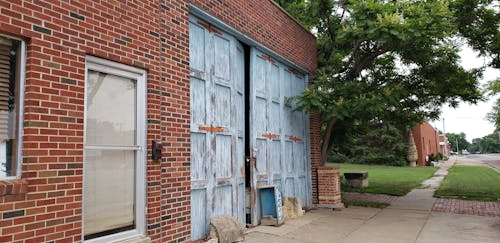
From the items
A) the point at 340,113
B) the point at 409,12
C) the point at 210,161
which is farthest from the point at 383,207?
the point at 210,161

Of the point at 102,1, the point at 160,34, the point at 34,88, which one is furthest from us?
the point at 160,34

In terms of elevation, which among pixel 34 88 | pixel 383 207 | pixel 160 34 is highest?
pixel 160 34

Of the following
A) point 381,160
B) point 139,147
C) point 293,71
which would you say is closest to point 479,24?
point 293,71

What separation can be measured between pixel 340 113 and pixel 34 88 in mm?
6991

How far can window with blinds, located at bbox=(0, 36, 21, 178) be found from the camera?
10.9ft

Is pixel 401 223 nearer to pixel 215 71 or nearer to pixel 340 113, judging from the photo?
pixel 340 113

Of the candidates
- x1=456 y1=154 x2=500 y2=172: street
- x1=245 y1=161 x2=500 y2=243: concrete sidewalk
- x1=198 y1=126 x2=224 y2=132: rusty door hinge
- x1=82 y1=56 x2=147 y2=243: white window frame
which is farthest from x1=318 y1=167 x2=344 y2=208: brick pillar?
x1=456 y1=154 x2=500 y2=172: street

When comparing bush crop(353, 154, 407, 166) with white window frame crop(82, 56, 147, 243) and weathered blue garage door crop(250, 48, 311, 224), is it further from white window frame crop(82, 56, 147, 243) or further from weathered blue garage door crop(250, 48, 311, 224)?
white window frame crop(82, 56, 147, 243)

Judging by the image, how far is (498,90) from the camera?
92.9ft

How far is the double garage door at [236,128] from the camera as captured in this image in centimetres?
611

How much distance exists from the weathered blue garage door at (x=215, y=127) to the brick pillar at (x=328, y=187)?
3.57 m

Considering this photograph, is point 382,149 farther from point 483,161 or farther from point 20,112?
point 20,112

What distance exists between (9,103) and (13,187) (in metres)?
0.78

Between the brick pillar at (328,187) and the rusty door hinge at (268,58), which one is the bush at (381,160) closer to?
the brick pillar at (328,187)
